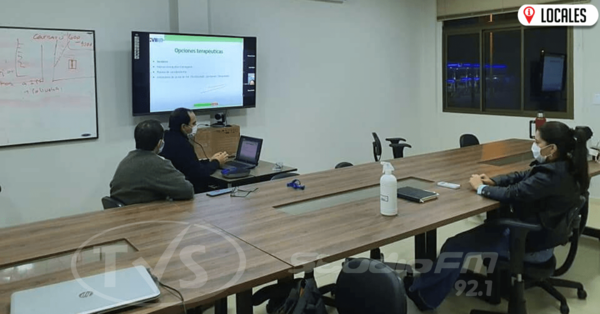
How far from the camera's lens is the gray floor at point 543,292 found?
298cm

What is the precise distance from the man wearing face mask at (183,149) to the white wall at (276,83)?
125 cm

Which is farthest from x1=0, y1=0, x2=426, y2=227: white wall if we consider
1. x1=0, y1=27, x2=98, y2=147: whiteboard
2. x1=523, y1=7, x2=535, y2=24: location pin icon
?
x1=523, y1=7, x2=535, y2=24: location pin icon

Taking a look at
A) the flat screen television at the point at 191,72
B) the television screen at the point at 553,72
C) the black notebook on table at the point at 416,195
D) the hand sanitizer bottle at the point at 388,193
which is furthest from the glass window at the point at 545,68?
the hand sanitizer bottle at the point at 388,193

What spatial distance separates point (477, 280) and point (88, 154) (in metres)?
3.54

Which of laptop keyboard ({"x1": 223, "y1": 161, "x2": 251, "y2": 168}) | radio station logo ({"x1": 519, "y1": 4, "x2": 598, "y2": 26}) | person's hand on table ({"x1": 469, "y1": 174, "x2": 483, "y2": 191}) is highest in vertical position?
radio station logo ({"x1": 519, "y1": 4, "x2": 598, "y2": 26})

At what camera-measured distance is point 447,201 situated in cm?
263

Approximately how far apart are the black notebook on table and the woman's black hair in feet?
2.31

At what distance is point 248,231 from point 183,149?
1605 millimetres

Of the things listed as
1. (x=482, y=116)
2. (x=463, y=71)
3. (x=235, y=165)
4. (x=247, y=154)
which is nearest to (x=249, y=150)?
(x=247, y=154)

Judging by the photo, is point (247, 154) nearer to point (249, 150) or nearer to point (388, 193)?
point (249, 150)

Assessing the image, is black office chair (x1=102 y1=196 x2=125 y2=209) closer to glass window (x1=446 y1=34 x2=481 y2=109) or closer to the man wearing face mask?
the man wearing face mask

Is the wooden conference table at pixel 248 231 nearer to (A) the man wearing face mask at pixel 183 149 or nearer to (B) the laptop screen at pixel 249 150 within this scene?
(A) the man wearing face mask at pixel 183 149

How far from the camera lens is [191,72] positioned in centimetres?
481

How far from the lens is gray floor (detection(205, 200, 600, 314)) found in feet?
9.77
